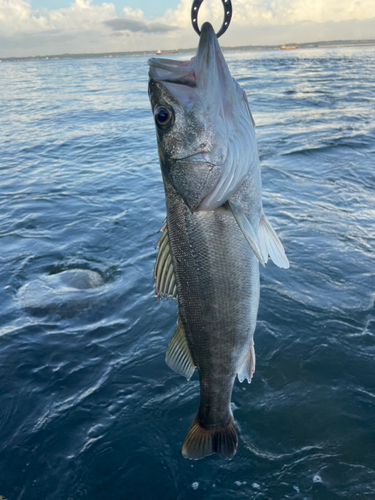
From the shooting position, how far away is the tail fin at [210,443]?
2922 millimetres

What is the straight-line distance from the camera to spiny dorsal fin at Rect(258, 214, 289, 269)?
260cm

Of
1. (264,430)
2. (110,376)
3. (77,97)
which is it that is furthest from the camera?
(77,97)

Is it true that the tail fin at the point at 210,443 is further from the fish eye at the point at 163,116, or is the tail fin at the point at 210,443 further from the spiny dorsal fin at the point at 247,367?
the fish eye at the point at 163,116

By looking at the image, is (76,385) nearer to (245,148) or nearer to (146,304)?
(146,304)

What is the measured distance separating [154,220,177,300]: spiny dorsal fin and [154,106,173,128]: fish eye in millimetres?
656

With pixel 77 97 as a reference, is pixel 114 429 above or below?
below

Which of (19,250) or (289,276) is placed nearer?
(289,276)

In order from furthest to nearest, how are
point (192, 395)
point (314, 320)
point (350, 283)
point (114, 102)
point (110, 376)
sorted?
point (114, 102), point (350, 283), point (314, 320), point (110, 376), point (192, 395)

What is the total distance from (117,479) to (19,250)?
540 cm

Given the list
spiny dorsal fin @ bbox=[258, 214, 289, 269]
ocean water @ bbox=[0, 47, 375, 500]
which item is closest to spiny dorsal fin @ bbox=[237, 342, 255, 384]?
spiny dorsal fin @ bbox=[258, 214, 289, 269]

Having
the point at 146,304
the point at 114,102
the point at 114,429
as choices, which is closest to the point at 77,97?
the point at 114,102

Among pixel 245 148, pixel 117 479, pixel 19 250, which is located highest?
pixel 245 148

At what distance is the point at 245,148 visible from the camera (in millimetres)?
2342

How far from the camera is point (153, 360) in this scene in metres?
4.78
